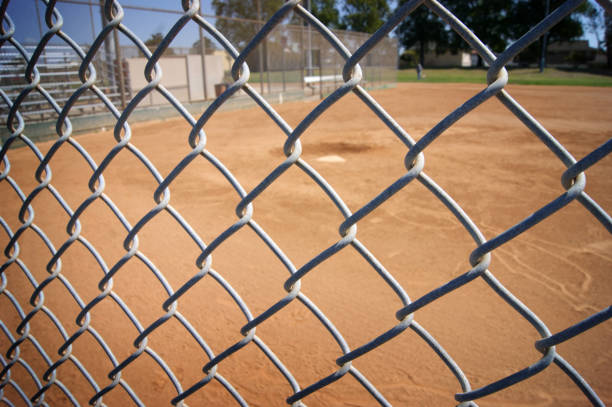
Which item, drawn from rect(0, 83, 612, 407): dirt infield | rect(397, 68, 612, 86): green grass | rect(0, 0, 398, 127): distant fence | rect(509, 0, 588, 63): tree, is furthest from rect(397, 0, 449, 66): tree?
rect(0, 83, 612, 407): dirt infield

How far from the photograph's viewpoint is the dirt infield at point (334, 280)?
247cm

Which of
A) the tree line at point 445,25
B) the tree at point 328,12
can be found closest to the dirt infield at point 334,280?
the tree line at point 445,25

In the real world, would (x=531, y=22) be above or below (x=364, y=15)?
below

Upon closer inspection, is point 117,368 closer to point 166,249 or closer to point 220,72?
point 166,249

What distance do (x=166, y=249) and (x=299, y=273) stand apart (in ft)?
11.6

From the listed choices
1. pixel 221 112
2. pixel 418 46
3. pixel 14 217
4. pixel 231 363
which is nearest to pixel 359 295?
pixel 231 363

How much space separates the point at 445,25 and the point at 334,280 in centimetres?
509

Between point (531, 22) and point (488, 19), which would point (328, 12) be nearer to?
point (488, 19)

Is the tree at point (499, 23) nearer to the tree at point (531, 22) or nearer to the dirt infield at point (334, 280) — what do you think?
the tree at point (531, 22)

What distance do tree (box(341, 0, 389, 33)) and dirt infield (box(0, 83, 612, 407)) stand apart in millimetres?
49466

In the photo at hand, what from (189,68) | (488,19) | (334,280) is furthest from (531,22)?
(334,280)

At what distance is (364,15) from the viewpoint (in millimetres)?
52781

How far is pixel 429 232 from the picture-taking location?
446 centimetres

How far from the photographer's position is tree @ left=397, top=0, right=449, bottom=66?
4272 cm
